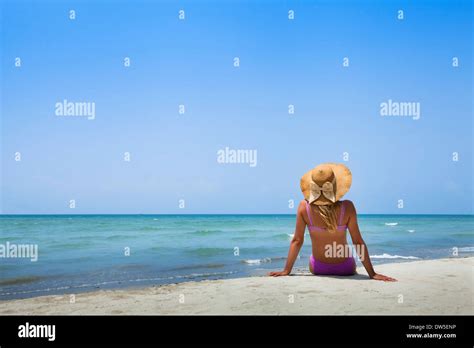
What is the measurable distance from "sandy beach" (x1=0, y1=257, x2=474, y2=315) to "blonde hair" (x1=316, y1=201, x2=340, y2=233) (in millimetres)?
867

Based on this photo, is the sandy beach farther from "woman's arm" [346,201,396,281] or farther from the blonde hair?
the blonde hair

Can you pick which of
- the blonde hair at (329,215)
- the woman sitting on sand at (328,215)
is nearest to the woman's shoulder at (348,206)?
the woman sitting on sand at (328,215)

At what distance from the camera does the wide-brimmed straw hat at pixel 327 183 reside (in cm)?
705

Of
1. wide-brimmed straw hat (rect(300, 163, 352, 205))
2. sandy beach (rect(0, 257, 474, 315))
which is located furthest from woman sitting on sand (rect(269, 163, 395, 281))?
sandy beach (rect(0, 257, 474, 315))

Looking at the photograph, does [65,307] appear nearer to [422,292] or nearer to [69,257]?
[422,292]

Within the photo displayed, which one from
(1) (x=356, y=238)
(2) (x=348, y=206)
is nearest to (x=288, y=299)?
(1) (x=356, y=238)

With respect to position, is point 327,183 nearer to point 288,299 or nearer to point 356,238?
point 356,238

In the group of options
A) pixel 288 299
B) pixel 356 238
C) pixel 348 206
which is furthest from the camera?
pixel 348 206

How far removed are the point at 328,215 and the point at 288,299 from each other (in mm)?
1714

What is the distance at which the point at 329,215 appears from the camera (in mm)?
7164

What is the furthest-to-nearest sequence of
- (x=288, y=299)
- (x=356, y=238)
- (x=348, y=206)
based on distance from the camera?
(x=348, y=206), (x=356, y=238), (x=288, y=299)

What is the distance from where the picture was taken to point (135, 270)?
41.7ft

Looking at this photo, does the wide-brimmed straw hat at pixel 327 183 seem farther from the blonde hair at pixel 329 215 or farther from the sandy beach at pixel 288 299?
the sandy beach at pixel 288 299

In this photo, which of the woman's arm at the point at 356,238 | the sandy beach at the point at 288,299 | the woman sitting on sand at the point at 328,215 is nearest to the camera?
the sandy beach at the point at 288,299
